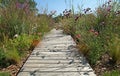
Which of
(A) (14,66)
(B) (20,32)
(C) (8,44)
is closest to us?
(A) (14,66)

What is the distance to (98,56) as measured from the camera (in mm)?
5723

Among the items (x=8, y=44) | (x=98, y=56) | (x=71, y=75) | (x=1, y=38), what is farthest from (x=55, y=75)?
(x=1, y=38)

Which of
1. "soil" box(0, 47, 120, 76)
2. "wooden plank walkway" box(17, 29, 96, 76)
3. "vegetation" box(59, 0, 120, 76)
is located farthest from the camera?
"vegetation" box(59, 0, 120, 76)

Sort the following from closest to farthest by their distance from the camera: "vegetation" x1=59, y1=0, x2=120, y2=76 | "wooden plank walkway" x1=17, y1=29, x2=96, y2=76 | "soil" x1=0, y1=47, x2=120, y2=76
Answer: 1. "wooden plank walkway" x1=17, y1=29, x2=96, y2=76
2. "soil" x1=0, y1=47, x2=120, y2=76
3. "vegetation" x1=59, y1=0, x2=120, y2=76

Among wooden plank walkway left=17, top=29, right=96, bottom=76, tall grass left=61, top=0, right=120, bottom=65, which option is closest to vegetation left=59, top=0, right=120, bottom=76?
tall grass left=61, top=0, right=120, bottom=65

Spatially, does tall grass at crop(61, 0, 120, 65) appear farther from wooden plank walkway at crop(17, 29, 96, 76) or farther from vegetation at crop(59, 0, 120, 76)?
wooden plank walkway at crop(17, 29, 96, 76)

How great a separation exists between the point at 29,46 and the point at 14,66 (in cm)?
203

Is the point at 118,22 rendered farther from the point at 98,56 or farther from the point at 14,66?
the point at 14,66

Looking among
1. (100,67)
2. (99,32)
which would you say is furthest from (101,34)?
(100,67)

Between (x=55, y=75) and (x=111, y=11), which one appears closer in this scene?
(x=55, y=75)

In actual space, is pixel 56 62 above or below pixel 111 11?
below

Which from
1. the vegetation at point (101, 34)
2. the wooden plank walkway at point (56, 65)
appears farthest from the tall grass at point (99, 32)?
the wooden plank walkway at point (56, 65)

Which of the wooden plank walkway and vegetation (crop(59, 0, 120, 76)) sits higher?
vegetation (crop(59, 0, 120, 76))

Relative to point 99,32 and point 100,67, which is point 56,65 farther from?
point 99,32
